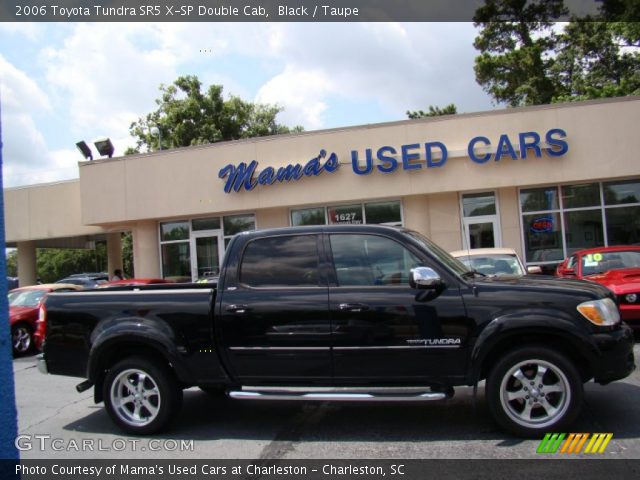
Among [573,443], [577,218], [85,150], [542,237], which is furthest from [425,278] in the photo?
[85,150]

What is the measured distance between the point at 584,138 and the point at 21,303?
14619 millimetres

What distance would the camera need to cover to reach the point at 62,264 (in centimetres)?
7031

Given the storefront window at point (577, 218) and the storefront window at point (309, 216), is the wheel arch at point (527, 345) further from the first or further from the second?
the storefront window at point (309, 216)

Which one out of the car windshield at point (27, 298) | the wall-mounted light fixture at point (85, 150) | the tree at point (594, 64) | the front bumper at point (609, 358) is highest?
the tree at point (594, 64)

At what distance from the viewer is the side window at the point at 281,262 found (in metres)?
5.12

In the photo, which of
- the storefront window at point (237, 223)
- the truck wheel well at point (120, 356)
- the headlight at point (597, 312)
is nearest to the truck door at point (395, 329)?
the headlight at point (597, 312)

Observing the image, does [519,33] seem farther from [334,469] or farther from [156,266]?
[334,469]

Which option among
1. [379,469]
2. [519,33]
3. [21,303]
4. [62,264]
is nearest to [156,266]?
[21,303]

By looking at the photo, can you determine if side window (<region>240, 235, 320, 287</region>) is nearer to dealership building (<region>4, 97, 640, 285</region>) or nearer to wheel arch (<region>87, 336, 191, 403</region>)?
wheel arch (<region>87, 336, 191, 403</region>)

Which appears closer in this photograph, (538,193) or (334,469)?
(334,469)

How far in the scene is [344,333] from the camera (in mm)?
4816

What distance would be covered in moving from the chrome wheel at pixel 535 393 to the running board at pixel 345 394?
0.50 meters

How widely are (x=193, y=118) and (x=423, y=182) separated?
66.9 ft

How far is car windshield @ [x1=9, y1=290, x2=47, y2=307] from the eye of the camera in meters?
12.2
